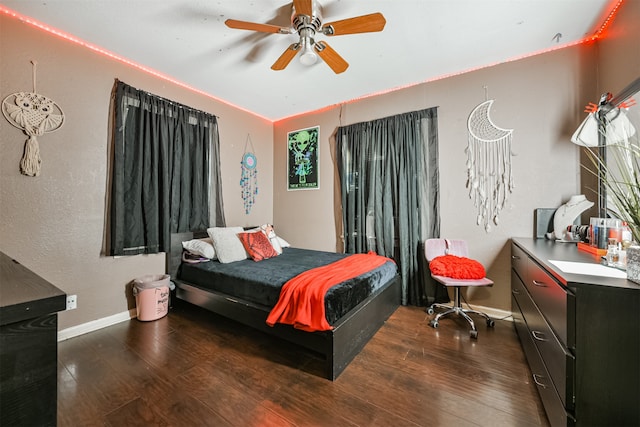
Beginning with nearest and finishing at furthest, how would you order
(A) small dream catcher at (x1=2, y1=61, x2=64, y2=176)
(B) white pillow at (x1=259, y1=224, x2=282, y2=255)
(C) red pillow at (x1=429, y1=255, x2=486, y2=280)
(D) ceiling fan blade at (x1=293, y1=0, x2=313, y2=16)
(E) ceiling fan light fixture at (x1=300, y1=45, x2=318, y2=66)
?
(D) ceiling fan blade at (x1=293, y1=0, x2=313, y2=16), (E) ceiling fan light fixture at (x1=300, y1=45, x2=318, y2=66), (A) small dream catcher at (x1=2, y1=61, x2=64, y2=176), (C) red pillow at (x1=429, y1=255, x2=486, y2=280), (B) white pillow at (x1=259, y1=224, x2=282, y2=255)

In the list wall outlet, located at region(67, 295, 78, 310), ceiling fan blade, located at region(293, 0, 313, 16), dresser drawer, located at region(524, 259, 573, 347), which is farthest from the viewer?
wall outlet, located at region(67, 295, 78, 310)

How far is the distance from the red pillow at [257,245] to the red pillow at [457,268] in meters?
1.84

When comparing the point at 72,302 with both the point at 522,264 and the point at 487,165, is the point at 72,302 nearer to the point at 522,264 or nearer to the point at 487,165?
the point at 522,264

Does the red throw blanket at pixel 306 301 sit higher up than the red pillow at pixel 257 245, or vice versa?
the red pillow at pixel 257 245

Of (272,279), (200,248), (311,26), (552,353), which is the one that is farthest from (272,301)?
(311,26)

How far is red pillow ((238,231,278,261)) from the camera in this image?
2832 mm

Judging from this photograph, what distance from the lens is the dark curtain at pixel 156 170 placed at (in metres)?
2.46

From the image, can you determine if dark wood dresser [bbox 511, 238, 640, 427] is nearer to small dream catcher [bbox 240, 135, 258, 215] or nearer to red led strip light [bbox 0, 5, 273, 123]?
small dream catcher [bbox 240, 135, 258, 215]

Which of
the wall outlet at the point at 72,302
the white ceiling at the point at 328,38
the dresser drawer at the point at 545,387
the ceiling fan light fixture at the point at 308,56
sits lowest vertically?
the dresser drawer at the point at 545,387

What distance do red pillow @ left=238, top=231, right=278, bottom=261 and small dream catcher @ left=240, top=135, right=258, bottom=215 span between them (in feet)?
3.01

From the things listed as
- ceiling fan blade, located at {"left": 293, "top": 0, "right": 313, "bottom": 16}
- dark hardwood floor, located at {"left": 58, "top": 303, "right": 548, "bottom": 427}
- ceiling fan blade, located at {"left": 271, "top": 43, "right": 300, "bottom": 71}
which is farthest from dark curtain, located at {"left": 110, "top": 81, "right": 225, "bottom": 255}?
ceiling fan blade, located at {"left": 293, "top": 0, "right": 313, "bottom": 16}

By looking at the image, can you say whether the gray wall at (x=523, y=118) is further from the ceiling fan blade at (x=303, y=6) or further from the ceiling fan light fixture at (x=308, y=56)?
the ceiling fan blade at (x=303, y=6)

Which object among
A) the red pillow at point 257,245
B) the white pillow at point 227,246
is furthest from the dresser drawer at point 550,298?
the white pillow at point 227,246

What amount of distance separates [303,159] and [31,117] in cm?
287
